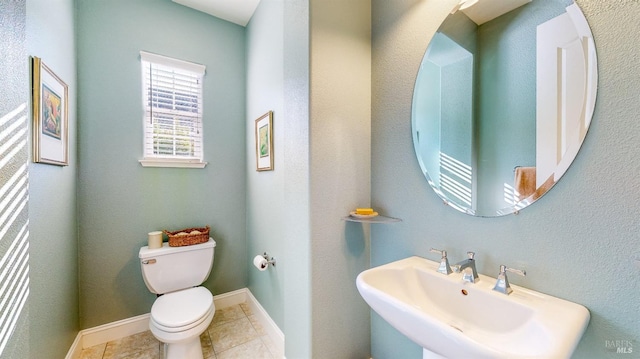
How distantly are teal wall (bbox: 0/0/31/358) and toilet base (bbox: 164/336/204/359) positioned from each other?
0.65 metres

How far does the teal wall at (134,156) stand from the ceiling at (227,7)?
6 centimetres

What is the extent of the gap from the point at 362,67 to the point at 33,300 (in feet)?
6.67

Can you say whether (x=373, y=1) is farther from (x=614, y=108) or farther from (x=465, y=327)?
(x=465, y=327)

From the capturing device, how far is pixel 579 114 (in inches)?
30.2

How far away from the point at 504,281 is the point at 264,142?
1.70m

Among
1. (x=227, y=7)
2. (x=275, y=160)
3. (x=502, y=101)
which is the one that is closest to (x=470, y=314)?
(x=502, y=101)

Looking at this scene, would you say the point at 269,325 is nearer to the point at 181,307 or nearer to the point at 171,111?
the point at 181,307

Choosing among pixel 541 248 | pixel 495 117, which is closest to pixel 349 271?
pixel 541 248

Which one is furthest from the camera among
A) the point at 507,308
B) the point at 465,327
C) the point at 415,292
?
the point at 415,292

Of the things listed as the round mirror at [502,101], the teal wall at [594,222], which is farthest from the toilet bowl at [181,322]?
the round mirror at [502,101]

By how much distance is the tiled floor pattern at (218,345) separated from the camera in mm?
1703

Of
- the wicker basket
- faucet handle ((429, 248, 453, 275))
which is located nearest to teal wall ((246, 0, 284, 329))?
the wicker basket

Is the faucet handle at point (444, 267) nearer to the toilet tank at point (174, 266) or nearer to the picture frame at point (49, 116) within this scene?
the toilet tank at point (174, 266)

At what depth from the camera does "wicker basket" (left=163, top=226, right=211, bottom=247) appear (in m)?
1.88
